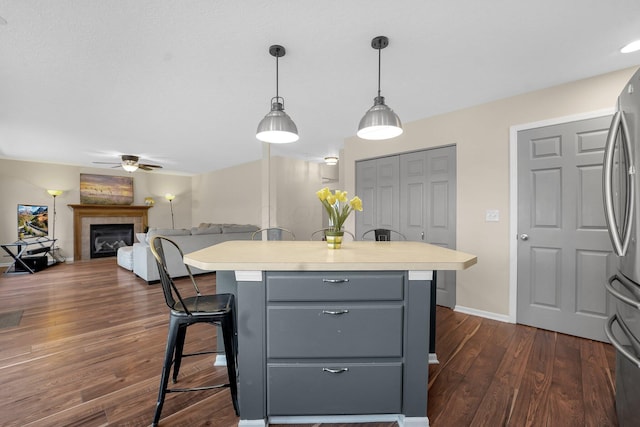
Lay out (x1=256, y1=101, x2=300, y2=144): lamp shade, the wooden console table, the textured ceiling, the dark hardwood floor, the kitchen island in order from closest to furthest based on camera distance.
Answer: the kitchen island < the dark hardwood floor < the textured ceiling < (x1=256, y1=101, x2=300, y2=144): lamp shade < the wooden console table

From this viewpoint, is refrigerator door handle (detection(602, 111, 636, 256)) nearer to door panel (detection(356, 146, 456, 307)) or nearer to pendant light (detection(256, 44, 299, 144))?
pendant light (detection(256, 44, 299, 144))

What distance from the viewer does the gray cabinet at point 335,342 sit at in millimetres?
1374

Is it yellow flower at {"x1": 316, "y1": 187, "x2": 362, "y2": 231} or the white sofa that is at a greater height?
yellow flower at {"x1": 316, "y1": 187, "x2": 362, "y2": 231}

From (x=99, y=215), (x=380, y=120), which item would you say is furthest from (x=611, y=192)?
(x=99, y=215)

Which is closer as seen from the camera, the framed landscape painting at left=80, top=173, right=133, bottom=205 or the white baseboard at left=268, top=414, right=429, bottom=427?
the white baseboard at left=268, top=414, right=429, bottom=427

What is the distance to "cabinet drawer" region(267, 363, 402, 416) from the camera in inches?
55.1

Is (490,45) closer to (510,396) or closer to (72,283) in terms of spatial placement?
(510,396)

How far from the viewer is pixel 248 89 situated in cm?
282

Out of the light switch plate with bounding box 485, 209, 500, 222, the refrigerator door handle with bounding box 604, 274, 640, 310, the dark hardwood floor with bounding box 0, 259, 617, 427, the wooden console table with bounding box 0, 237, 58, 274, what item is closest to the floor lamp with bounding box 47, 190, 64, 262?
the wooden console table with bounding box 0, 237, 58, 274

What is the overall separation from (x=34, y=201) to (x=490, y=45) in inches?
358

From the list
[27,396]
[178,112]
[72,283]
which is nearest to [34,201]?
[72,283]

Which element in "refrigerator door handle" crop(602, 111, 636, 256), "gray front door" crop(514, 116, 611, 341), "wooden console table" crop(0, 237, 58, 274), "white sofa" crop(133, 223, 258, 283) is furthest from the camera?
"wooden console table" crop(0, 237, 58, 274)

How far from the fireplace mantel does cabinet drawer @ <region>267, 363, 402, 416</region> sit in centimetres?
793

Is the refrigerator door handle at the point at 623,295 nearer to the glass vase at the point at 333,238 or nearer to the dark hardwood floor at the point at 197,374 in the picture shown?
the dark hardwood floor at the point at 197,374
